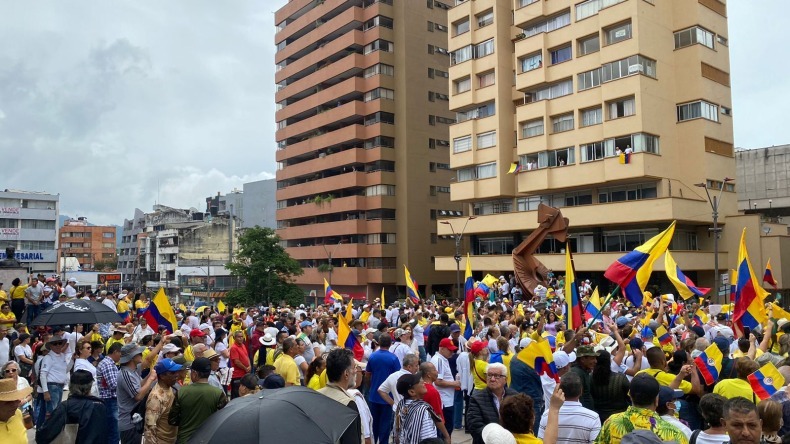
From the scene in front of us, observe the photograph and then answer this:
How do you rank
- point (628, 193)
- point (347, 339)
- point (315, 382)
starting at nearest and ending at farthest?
point (315, 382)
point (347, 339)
point (628, 193)

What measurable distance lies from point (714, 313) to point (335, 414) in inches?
629

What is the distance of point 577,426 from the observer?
5.43 metres

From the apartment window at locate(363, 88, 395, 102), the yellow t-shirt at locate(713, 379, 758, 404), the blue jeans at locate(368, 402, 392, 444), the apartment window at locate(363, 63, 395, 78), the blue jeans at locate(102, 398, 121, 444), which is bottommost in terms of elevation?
the blue jeans at locate(368, 402, 392, 444)

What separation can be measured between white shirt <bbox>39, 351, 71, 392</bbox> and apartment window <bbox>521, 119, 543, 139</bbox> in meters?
39.9

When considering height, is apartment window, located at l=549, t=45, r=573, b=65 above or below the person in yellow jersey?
above

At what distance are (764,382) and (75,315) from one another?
1021cm

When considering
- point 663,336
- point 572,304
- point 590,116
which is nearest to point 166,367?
point 572,304

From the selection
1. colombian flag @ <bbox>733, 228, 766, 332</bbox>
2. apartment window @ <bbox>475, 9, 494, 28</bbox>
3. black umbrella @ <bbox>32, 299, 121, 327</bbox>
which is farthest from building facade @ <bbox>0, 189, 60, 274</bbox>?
colombian flag @ <bbox>733, 228, 766, 332</bbox>

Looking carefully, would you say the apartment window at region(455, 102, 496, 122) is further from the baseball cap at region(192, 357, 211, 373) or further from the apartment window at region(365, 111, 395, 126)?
the baseball cap at region(192, 357, 211, 373)

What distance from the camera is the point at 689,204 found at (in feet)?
131

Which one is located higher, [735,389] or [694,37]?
[694,37]

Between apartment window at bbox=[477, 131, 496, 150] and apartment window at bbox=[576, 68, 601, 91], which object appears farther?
apartment window at bbox=[477, 131, 496, 150]

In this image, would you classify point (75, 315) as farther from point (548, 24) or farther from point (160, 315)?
point (548, 24)

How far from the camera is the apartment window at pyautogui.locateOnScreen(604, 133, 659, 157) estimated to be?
131ft
